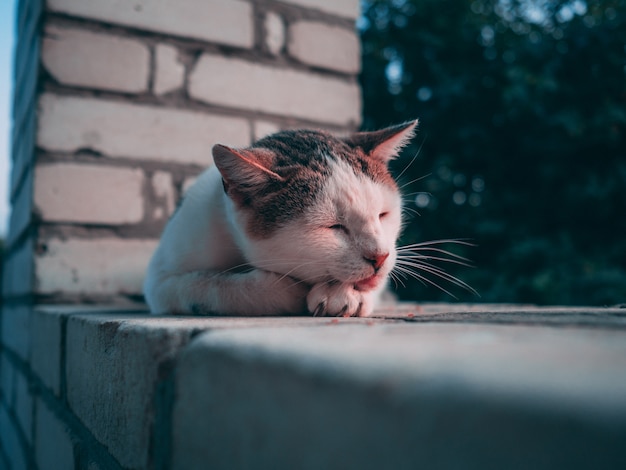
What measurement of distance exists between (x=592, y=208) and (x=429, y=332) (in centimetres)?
298

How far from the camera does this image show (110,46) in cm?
180

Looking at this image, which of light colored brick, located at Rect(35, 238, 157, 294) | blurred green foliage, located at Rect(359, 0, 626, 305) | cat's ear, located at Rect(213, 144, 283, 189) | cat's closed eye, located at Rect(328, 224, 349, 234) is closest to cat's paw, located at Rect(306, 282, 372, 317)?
cat's closed eye, located at Rect(328, 224, 349, 234)

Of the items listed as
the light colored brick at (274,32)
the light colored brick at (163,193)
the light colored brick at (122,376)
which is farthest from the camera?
the light colored brick at (274,32)

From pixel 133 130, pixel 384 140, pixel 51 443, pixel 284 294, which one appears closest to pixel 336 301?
pixel 284 294

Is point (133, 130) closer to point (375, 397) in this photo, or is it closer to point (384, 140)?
point (384, 140)

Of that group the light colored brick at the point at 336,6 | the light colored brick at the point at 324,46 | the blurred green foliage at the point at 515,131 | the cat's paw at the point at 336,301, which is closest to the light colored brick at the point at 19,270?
the cat's paw at the point at 336,301

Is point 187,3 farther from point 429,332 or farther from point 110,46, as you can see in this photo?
point 429,332

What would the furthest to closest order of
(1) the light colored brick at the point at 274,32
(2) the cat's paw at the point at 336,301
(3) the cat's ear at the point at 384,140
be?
1. (1) the light colored brick at the point at 274,32
2. (3) the cat's ear at the point at 384,140
3. (2) the cat's paw at the point at 336,301

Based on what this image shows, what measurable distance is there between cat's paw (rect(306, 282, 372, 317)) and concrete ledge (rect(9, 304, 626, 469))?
40 centimetres

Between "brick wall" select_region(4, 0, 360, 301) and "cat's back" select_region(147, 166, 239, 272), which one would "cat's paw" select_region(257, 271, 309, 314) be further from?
"brick wall" select_region(4, 0, 360, 301)

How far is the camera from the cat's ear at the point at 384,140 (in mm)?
1423

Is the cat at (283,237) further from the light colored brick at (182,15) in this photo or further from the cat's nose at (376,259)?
the light colored brick at (182,15)

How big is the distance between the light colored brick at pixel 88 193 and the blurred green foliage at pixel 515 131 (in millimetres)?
1377

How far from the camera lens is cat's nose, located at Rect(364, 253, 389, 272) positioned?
3.72ft
